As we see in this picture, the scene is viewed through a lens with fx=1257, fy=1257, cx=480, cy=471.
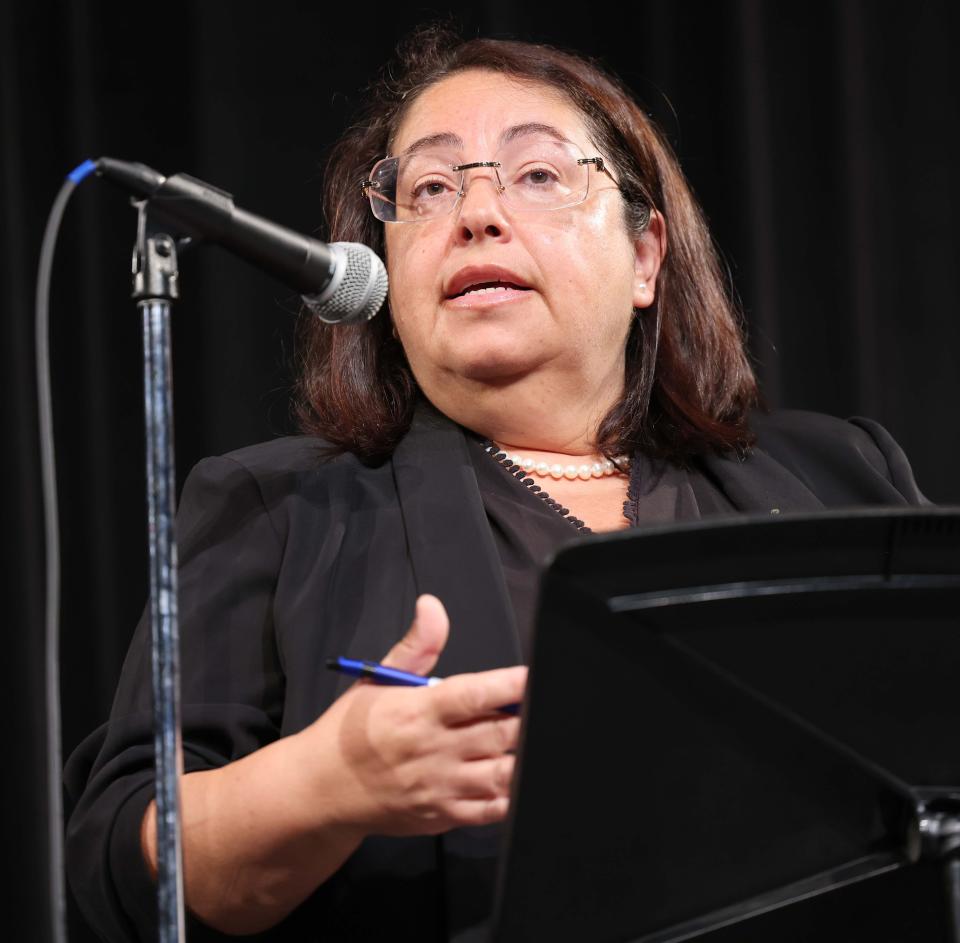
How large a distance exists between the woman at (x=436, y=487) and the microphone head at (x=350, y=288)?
284mm

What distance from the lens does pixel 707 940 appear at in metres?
0.98

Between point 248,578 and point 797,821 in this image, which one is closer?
point 797,821

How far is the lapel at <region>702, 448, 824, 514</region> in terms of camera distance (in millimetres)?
1683

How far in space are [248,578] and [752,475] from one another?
0.72 m

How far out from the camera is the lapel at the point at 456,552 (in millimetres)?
1368

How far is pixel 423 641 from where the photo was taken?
1.04 m

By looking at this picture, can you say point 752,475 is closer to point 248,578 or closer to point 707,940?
Answer: point 248,578

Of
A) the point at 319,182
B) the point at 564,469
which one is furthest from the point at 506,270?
the point at 319,182

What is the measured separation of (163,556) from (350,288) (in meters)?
0.29

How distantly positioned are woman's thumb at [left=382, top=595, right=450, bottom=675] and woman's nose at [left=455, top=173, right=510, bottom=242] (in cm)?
75

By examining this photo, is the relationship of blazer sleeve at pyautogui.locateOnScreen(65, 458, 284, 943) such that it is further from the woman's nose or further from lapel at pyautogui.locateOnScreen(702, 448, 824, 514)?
lapel at pyautogui.locateOnScreen(702, 448, 824, 514)

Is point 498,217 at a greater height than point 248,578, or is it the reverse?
point 498,217

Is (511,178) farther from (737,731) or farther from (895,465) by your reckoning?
(737,731)

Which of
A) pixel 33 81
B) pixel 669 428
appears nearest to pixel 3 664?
pixel 33 81
